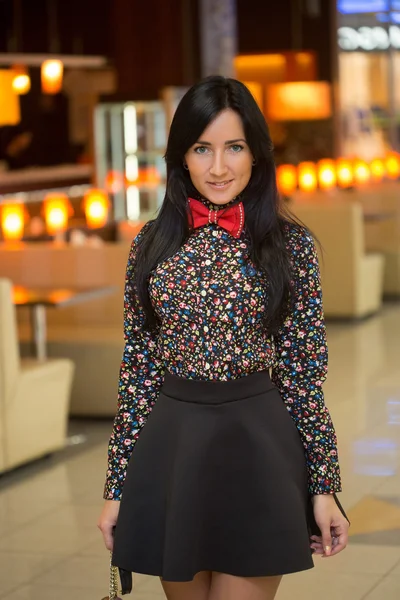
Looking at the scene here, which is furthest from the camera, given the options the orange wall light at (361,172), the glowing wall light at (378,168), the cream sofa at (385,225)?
the glowing wall light at (378,168)

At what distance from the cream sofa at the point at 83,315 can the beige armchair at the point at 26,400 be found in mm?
574

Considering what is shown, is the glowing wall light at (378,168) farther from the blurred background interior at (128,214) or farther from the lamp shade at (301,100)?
the lamp shade at (301,100)

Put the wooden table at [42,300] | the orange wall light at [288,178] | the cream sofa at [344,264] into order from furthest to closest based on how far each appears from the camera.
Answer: the orange wall light at [288,178] → the cream sofa at [344,264] → the wooden table at [42,300]

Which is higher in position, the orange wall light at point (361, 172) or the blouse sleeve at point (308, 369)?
the blouse sleeve at point (308, 369)

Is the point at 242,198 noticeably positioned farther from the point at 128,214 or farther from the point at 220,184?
the point at 128,214

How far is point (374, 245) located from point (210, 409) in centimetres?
974

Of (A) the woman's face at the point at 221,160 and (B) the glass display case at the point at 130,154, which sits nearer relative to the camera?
(A) the woman's face at the point at 221,160

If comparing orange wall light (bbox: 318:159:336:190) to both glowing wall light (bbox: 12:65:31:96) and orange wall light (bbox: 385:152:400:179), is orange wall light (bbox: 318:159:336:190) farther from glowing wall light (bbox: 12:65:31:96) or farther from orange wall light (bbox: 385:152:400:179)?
glowing wall light (bbox: 12:65:31:96)

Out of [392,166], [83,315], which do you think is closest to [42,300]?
[83,315]

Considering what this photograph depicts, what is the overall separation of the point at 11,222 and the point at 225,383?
25.9ft

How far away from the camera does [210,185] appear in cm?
217

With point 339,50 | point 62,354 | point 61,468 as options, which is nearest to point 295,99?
point 339,50

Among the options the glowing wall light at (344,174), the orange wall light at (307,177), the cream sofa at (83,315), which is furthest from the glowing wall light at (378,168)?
the cream sofa at (83,315)

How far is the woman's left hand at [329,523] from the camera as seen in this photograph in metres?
2.17
